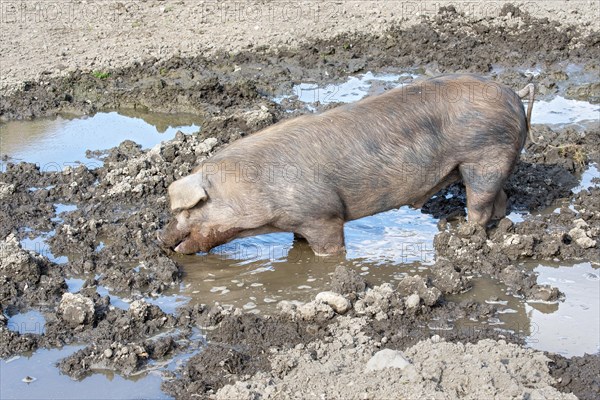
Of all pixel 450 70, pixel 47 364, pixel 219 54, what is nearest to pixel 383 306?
pixel 47 364

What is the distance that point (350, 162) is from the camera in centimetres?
789

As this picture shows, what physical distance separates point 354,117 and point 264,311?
185 cm

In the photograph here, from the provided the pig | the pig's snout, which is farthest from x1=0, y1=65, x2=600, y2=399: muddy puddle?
the pig

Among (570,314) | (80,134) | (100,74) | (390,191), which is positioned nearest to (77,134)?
(80,134)

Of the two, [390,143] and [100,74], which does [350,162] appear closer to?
[390,143]

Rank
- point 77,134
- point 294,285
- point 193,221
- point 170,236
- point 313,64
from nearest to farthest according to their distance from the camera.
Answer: point 294,285 < point 193,221 < point 170,236 < point 77,134 < point 313,64

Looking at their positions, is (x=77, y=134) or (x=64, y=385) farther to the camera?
(x=77, y=134)

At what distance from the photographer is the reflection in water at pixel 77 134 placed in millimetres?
10602

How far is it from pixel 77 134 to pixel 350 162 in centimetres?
460

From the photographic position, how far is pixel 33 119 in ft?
38.4

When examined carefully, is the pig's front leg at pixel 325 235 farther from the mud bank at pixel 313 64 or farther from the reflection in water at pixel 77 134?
the mud bank at pixel 313 64

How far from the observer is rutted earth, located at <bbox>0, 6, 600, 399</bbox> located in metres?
6.17

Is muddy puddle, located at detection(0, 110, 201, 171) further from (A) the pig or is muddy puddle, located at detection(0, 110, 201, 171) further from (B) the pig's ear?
(A) the pig

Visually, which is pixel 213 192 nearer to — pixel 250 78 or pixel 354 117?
pixel 354 117
